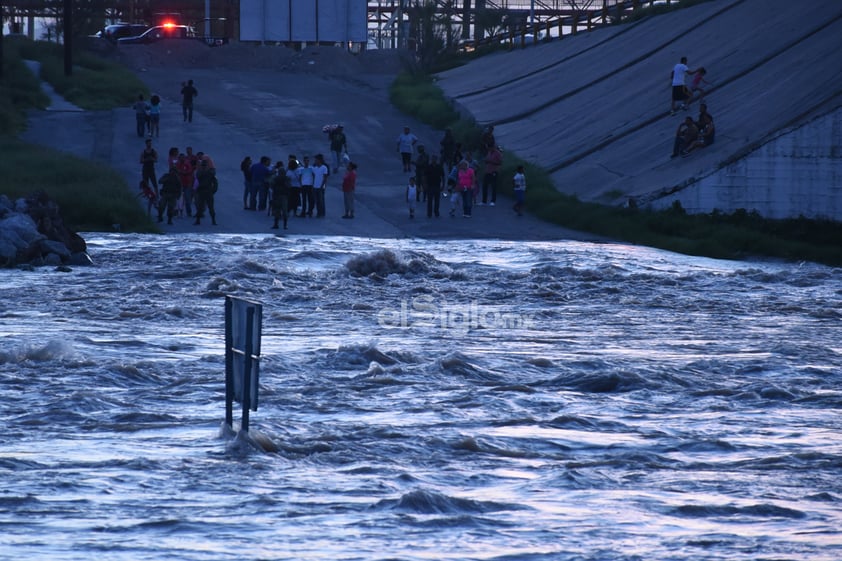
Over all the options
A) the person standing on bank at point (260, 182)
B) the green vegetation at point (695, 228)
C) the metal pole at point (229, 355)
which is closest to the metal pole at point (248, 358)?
the metal pole at point (229, 355)

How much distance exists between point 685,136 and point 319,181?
964 centimetres

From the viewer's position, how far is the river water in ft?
29.6

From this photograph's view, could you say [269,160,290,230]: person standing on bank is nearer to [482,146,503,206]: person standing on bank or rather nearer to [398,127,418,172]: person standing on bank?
[482,146,503,206]: person standing on bank

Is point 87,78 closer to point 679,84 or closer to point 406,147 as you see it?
point 406,147

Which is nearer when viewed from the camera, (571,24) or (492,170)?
(492,170)

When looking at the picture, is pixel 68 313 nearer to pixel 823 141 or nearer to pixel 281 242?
pixel 281 242

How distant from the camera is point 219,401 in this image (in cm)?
1332

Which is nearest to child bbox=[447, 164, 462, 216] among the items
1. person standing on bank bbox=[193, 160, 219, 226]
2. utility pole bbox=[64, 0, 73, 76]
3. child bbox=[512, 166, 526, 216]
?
child bbox=[512, 166, 526, 216]

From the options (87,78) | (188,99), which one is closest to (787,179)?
(188,99)

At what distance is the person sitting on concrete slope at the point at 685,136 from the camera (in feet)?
118

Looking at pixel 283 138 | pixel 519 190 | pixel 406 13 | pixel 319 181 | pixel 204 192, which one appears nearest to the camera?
pixel 204 192

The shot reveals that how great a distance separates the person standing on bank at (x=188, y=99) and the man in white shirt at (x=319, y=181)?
1262 cm

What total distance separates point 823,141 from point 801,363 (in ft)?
55.4

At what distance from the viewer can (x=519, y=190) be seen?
35.4 m
